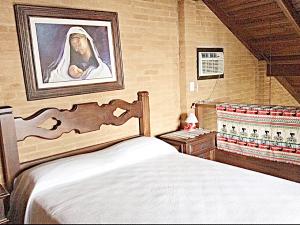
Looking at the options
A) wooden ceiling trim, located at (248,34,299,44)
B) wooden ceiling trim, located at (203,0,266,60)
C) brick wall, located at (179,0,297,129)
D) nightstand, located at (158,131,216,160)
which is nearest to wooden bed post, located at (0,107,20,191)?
nightstand, located at (158,131,216,160)

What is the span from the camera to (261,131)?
103 inches

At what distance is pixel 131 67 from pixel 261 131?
4.58 ft

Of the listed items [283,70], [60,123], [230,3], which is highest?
[230,3]

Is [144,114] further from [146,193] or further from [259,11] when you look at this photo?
[259,11]

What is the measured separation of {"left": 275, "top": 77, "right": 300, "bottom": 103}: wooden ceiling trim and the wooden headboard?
269cm

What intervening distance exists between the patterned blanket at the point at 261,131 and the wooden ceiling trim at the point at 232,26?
1287mm

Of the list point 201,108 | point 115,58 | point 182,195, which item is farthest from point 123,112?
point 182,195

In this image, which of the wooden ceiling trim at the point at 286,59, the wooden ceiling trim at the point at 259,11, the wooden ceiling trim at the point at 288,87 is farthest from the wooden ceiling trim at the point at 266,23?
the wooden ceiling trim at the point at 288,87

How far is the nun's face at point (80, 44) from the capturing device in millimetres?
2328

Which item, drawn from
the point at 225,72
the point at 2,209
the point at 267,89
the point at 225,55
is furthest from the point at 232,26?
the point at 2,209

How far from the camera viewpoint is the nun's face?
233cm

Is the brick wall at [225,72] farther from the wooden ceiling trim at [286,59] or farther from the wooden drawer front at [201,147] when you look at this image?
the wooden drawer front at [201,147]

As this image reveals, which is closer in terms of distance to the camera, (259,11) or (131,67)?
(131,67)

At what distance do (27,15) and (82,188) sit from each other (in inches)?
52.6
